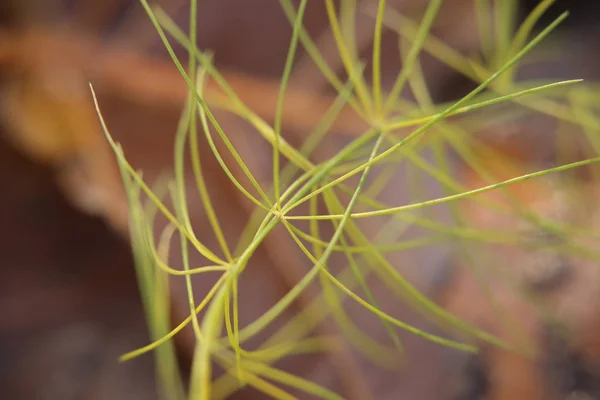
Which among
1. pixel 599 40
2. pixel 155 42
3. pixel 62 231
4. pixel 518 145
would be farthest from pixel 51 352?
pixel 599 40

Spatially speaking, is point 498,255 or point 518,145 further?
point 518,145

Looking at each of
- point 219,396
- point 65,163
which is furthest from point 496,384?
point 65,163

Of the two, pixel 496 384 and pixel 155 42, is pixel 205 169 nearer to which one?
pixel 155 42

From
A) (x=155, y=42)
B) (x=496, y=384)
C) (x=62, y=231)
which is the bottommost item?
(x=496, y=384)

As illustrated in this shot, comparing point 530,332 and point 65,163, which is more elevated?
point 65,163

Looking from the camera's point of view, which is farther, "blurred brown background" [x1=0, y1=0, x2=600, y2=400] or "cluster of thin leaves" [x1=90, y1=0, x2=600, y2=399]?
"blurred brown background" [x1=0, y1=0, x2=600, y2=400]

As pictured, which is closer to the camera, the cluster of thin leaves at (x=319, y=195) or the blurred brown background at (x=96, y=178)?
the cluster of thin leaves at (x=319, y=195)
